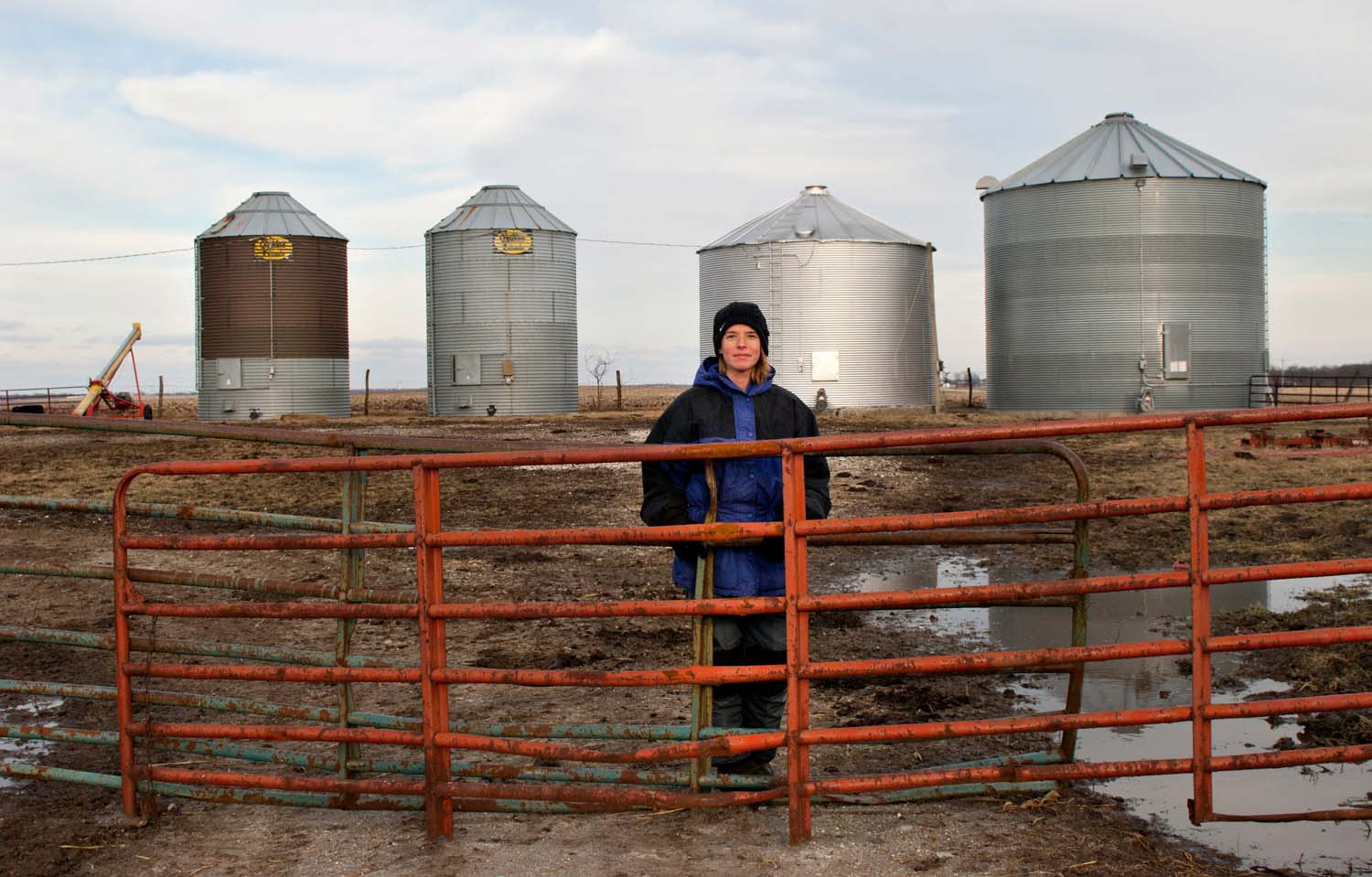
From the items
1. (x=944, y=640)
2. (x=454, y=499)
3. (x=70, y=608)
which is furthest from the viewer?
(x=454, y=499)

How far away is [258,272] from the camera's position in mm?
38562

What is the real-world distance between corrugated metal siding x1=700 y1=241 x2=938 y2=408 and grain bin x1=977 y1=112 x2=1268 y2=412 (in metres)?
4.23

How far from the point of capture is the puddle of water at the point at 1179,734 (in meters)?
4.57

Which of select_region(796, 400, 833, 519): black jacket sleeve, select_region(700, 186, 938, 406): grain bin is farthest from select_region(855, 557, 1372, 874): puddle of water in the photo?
select_region(700, 186, 938, 406): grain bin

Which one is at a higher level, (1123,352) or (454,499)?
(1123,352)

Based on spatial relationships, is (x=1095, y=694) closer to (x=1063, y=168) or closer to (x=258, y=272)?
(x=1063, y=168)

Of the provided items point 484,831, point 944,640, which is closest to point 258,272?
point 944,640

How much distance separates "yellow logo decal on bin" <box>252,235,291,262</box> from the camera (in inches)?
1516

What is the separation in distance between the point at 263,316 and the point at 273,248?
1.98 metres

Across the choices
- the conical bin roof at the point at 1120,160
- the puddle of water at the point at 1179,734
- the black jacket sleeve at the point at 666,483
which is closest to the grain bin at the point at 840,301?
the conical bin roof at the point at 1120,160

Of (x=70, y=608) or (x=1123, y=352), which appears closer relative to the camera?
(x=70, y=608)

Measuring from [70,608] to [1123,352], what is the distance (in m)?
27.6

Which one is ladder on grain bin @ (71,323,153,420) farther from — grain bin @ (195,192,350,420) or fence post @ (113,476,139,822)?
fence post @ (113,476,139,822)

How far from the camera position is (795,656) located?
4.32 meters
